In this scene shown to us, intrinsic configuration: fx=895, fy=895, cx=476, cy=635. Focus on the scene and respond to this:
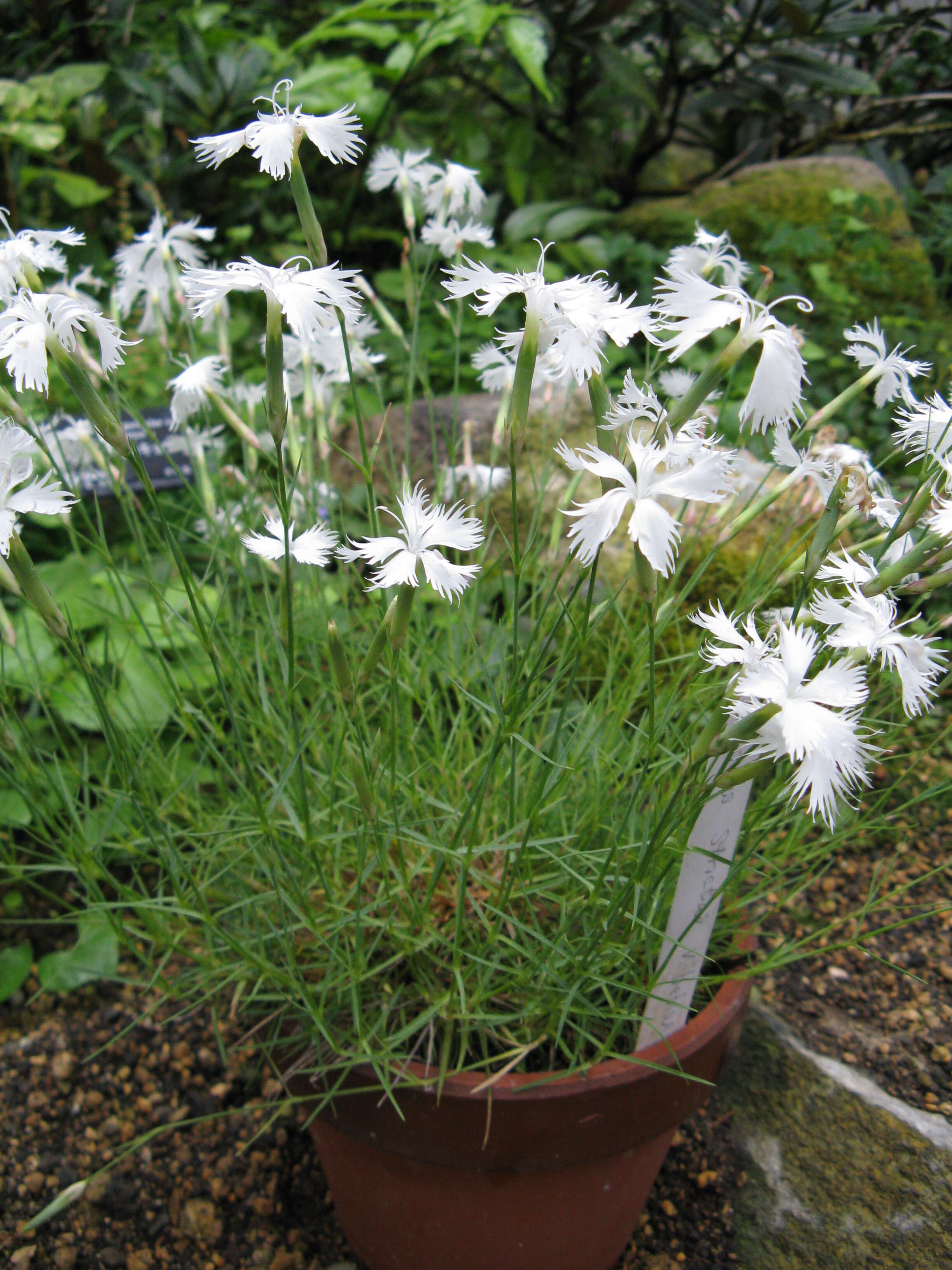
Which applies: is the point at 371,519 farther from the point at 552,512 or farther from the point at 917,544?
the point at 552,512

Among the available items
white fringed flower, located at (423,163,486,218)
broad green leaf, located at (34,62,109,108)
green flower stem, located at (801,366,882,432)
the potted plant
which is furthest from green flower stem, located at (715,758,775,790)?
broad green leaf, located at (34,62,109,108)

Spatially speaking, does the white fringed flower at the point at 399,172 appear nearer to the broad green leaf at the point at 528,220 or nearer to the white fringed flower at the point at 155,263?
the white fringed flower at the point at 155,263

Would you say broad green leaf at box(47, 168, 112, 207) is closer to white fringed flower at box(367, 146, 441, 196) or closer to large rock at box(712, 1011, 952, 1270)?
white fringed flower at box(367, 146, 441, 196)

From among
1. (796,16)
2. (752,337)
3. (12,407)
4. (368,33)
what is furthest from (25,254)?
(796,16)

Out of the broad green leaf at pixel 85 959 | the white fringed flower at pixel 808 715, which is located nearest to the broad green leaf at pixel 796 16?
the white fringed flower at pixel 808 715

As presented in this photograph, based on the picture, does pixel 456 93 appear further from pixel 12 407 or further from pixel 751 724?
pixel 751 724

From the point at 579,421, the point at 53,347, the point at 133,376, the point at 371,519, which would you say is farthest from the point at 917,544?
the point at 133,376
